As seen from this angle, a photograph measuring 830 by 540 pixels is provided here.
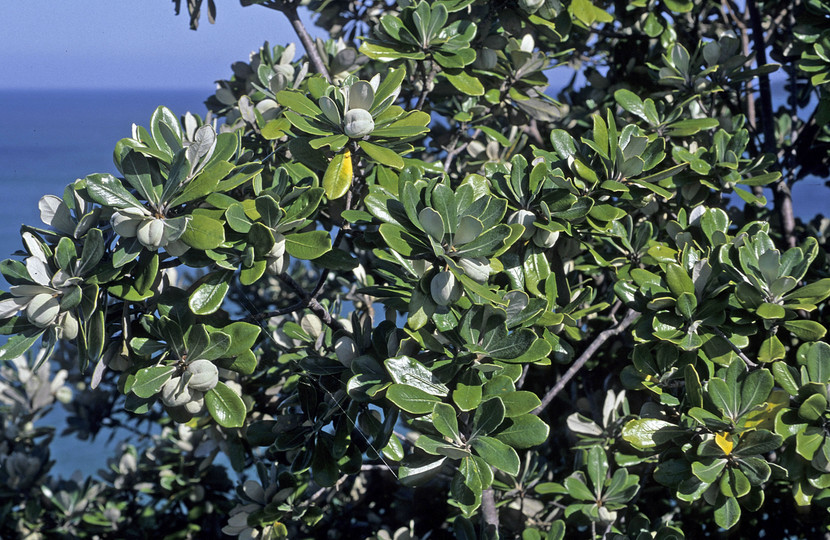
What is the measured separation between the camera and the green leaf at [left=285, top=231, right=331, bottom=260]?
1.30 m

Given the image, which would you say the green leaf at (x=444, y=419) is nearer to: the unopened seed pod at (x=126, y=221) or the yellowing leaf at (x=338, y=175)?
the yellowing leaf at (x=338, y=175)

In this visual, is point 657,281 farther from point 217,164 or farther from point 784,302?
point 217,164

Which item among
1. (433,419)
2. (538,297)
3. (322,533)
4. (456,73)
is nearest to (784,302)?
(538,297)

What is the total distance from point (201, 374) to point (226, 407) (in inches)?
3.7

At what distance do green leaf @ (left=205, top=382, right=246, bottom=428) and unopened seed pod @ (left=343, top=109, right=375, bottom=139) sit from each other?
1.84ft

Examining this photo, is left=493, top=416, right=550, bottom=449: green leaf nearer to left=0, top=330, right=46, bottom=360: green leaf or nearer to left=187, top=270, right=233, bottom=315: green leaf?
left=187, top=270, right=233, bottom=315: green leaf

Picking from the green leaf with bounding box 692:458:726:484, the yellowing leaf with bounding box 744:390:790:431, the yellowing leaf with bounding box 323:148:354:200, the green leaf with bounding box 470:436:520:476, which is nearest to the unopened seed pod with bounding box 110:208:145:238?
the yellowing leaf with bounding box 323:148:354:200

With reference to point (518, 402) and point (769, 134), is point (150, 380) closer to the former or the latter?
point (518, 402)

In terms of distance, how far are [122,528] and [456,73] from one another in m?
2.23

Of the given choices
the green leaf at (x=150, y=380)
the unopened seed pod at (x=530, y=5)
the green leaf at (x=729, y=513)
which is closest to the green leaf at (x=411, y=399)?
the green leaf at (x=150, y=380)

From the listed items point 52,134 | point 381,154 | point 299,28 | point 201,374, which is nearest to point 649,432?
point 381,154

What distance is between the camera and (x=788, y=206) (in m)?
2.31

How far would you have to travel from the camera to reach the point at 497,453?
126 centimetres

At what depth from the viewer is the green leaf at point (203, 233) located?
4.03ft
